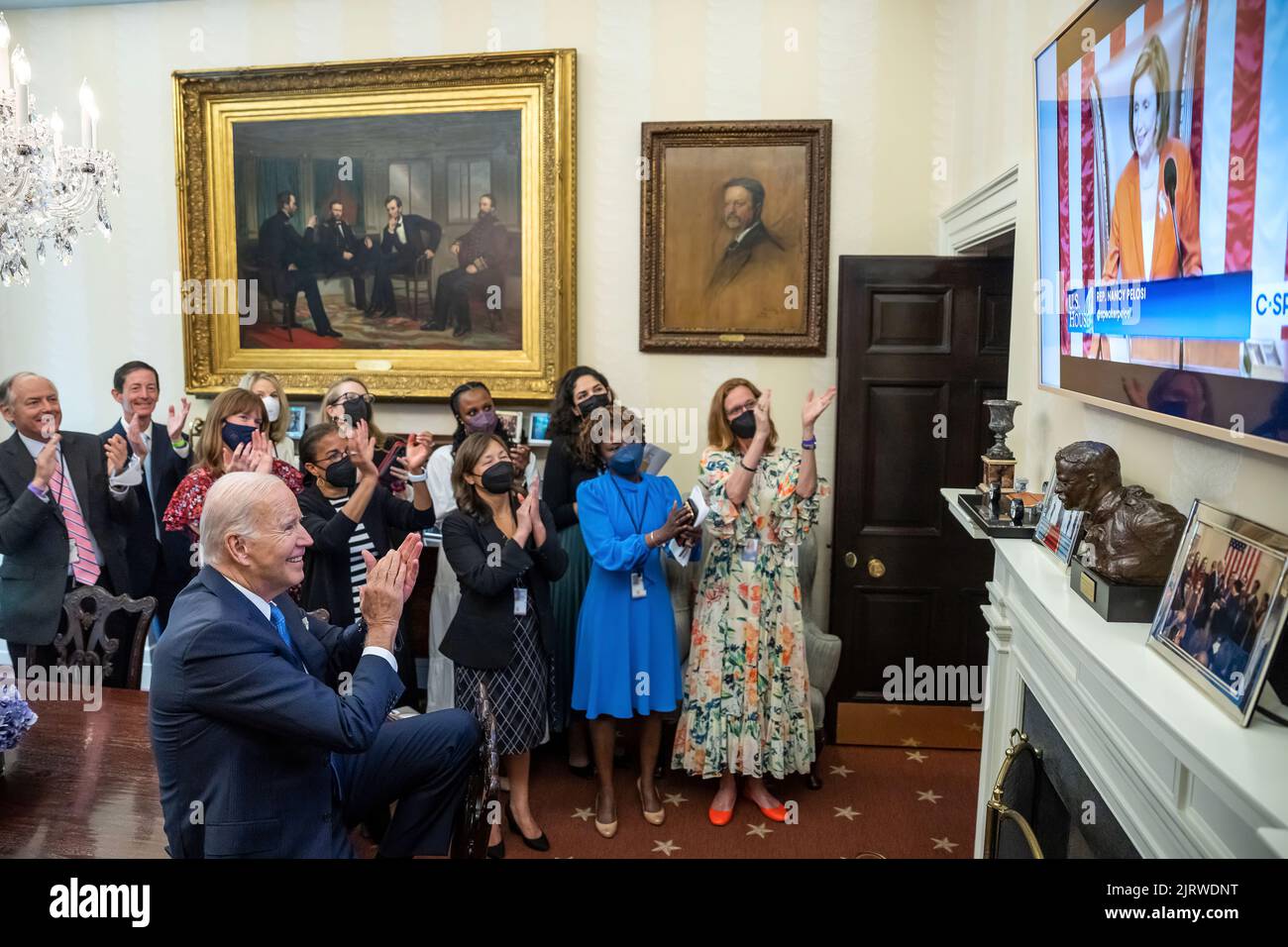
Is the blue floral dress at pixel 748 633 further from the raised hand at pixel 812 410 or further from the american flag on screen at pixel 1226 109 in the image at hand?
the american flag on screen at pixel 1226 109

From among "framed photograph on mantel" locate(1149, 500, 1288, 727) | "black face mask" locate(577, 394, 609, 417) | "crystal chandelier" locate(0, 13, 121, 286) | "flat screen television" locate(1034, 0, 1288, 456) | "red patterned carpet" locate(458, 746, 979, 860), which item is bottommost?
"red patterned carpet" locate(458, 746, 979, 860)

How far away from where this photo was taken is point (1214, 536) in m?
1.79

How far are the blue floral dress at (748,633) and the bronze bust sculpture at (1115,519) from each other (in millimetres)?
1610

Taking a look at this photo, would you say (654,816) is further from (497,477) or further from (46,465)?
(46,465)

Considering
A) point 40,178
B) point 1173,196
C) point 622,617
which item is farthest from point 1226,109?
point 40,178

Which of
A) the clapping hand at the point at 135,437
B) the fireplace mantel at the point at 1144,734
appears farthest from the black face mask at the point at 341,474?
the fireplace mantel at the point at 1144,734

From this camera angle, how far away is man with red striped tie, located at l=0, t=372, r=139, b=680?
12.8 feet

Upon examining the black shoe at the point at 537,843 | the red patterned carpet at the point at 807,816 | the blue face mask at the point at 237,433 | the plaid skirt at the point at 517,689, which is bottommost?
the red patterned carpet at the point at 807,816

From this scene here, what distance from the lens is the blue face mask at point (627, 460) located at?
12.7ft

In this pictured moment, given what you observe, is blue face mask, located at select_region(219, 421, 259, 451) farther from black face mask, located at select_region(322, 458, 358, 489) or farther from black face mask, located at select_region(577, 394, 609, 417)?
black face mask, located at select_region(577, 394, 609, 417)

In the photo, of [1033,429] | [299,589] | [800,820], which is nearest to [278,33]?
[299,589]

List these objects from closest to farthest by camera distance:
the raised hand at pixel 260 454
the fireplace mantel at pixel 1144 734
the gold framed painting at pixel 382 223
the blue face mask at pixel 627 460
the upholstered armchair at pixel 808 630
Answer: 1. the fireplace mantel at pixel 1144 734
2. the raised hand at pixel 260 454
3. the blue face mask at pixel 627 460
4. the upholstered armchair at pixel 808 630
5. the gold framed painting at pixel 382 223

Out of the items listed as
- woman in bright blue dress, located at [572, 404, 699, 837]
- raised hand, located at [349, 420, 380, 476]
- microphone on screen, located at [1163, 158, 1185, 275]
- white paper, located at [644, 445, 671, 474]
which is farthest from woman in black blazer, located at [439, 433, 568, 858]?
microphone on screen, located at [1163, 158, 1185, 275]

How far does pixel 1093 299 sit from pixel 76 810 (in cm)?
305
